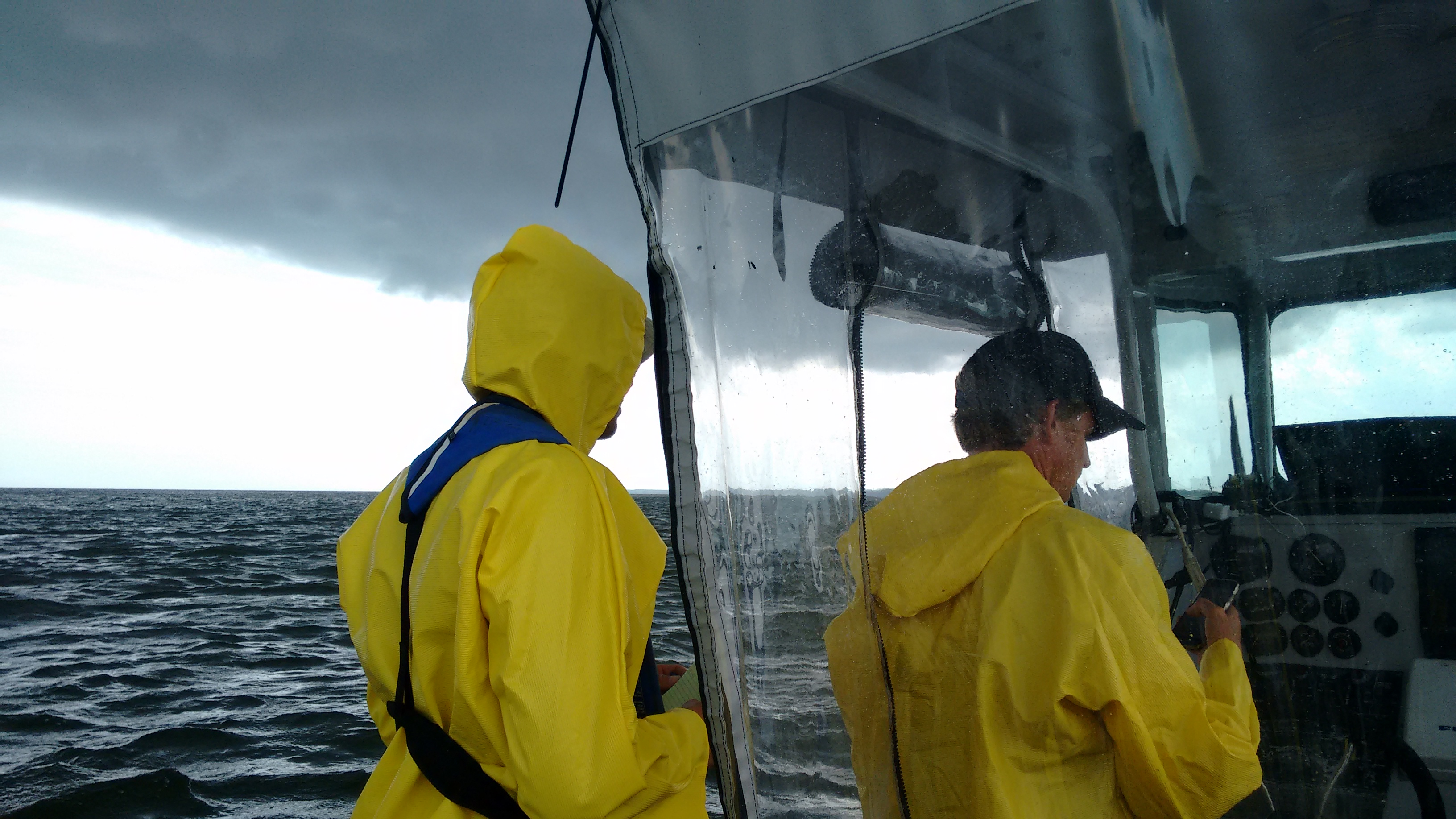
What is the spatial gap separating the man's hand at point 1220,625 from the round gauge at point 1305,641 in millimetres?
119

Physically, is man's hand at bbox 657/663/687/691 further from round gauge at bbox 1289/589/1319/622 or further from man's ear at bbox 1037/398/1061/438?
round gauge at bbox 1289/589/1319/622

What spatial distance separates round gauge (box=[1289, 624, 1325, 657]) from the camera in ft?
4.91

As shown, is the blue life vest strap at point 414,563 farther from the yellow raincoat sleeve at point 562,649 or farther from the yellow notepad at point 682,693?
the yellow notepad at point 682,693

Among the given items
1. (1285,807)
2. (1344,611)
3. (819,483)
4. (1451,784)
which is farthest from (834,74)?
(1451,784)

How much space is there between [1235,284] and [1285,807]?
95 centimetres

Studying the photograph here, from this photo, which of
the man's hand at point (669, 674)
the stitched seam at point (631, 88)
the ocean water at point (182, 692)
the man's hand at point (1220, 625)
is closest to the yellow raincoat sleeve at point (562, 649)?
the man's hand at point (669, 674)

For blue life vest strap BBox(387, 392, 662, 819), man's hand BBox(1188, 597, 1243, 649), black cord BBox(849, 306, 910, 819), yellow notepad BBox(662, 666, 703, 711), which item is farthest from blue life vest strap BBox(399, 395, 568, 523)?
man's hand BBox(1188, 597, 1243, 649)

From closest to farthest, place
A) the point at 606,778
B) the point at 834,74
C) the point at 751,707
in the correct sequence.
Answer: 1. the point at 606,778
2. the point at 834,74
3. the point at 751,707

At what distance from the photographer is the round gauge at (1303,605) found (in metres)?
1.49

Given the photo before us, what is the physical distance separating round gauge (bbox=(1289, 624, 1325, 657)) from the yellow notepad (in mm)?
1124

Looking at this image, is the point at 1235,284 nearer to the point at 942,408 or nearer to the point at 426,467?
the point at 942,408

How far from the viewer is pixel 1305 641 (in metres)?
1.51

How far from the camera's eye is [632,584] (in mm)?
1495

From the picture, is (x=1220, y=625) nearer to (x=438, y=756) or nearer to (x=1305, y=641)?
(x=1305, y=641)
